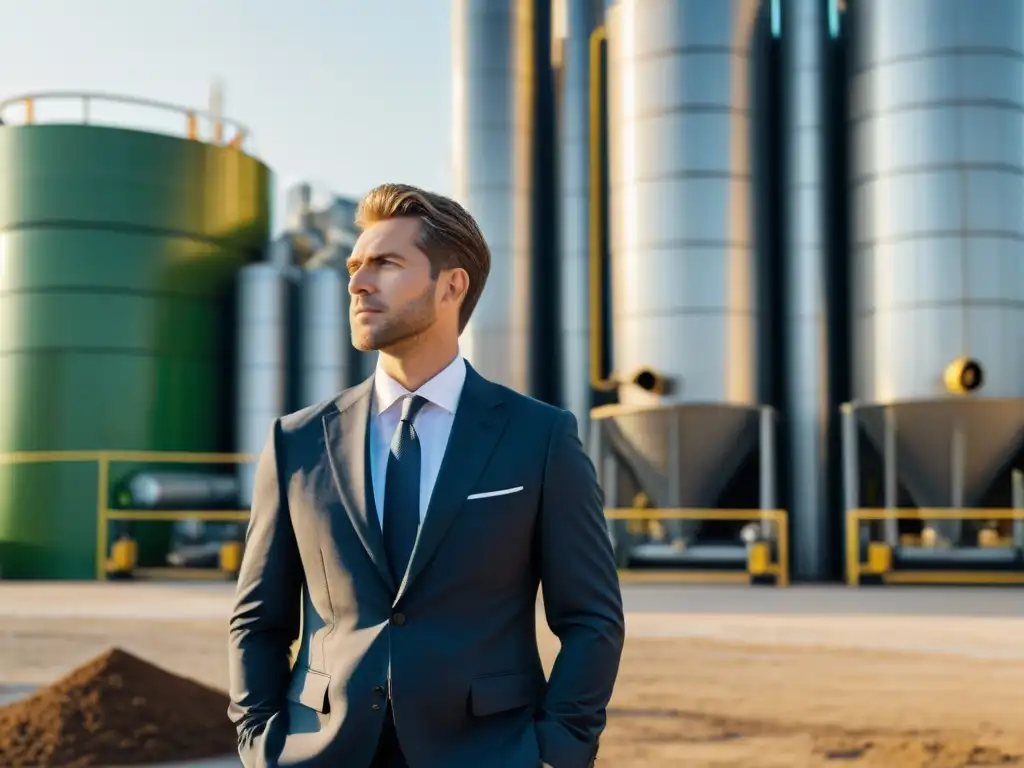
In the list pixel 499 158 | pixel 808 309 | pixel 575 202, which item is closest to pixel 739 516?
pixel 808 309

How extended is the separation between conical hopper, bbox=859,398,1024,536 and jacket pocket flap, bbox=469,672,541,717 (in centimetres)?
2067

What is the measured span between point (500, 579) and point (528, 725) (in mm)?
278

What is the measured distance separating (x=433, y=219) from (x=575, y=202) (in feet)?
80.6

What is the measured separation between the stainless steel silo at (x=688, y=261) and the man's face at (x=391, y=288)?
67.6 feet

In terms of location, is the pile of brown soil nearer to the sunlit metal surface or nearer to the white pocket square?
the white pocket square

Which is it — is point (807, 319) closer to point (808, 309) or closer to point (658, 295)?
point (808, 309)

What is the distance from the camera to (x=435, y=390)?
A: 9.04 ft

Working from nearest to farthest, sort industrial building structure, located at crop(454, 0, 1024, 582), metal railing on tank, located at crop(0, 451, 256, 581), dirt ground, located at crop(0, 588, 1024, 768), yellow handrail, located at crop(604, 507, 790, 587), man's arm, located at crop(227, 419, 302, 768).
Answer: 1. man's arm, located at crop(227, 419, 302, 768)
2. dirt ground, located at crop(0, 588, 1024, 768)
3. industrial building structure, located at crop(454, 0, 1024, 582)
4. yellow handrail, located at crop(604, 507, 790, 587)
5. metal railing on tank, located at crop(0, 451, 256, 581)

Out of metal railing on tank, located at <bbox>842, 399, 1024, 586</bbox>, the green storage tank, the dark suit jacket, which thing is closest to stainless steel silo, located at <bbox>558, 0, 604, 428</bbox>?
metal railing on tank, located at <bbox>842, 399, 1024, 586</bbox>

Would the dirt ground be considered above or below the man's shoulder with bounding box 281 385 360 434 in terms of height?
below

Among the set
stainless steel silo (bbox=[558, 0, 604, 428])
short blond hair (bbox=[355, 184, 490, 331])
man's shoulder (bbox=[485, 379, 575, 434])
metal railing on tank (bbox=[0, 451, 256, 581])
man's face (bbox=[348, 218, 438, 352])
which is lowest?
metal railing on tank (bbox=[0, 451, 256, 581])

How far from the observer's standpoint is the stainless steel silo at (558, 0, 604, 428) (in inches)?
1051

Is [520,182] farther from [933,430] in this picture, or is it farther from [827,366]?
[933,430]

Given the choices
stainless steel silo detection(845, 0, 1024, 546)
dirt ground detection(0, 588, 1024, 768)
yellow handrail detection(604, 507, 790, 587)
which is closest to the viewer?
dirt ground detection(0, 588, 1024, 768)
